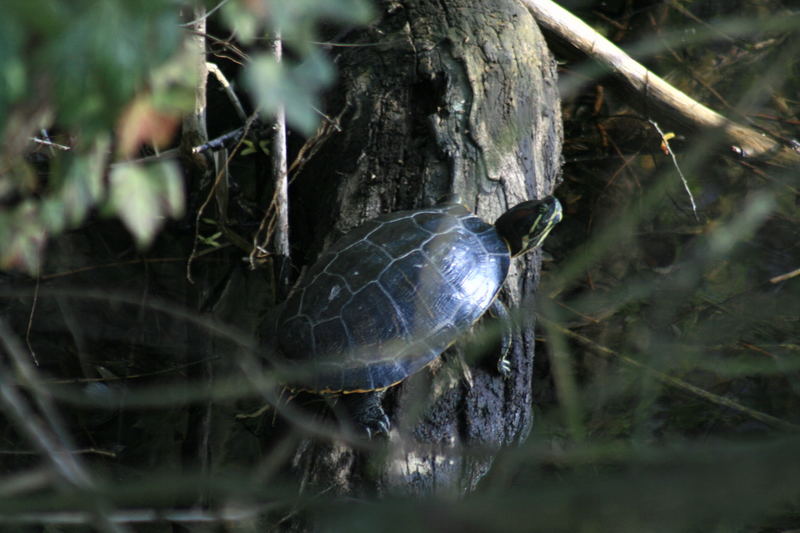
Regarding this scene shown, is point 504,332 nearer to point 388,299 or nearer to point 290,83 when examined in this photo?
point 388,299

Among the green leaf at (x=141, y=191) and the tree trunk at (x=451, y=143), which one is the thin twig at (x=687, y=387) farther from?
the green leaf at (x=141, y=191)

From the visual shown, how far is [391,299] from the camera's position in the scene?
69.4 inches

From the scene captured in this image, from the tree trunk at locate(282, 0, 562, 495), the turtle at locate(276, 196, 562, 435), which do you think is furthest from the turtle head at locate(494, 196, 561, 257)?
the tree trunk at locate(282, 0, 562, 495)

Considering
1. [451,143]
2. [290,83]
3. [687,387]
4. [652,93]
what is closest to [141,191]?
[290,83]

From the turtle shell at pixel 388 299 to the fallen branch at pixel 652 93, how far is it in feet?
3.96

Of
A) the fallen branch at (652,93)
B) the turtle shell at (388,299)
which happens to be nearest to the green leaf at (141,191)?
the turtle shell at (388,299)

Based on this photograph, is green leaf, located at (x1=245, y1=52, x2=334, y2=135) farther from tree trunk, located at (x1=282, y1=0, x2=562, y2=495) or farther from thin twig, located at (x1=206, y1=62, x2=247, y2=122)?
thin twig, located at (x1=206, y1=62, x2=247, y2=122)

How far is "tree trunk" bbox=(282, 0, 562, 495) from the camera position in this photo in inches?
76.6

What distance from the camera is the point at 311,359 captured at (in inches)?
A: 67.1

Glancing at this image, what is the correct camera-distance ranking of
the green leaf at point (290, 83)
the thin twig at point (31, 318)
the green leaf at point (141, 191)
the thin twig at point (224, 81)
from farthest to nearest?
the thin twig at point (31, 318)
the thin twig at point (224, 81)
the green leaf at point (141, 191)
the green leaf at point (290, 83)

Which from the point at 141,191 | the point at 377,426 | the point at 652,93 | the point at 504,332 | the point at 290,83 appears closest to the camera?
the point at 290,83

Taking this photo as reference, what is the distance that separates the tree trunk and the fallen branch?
0.83 ft

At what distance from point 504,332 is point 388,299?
0.38 meters

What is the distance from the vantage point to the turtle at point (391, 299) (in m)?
1.71
